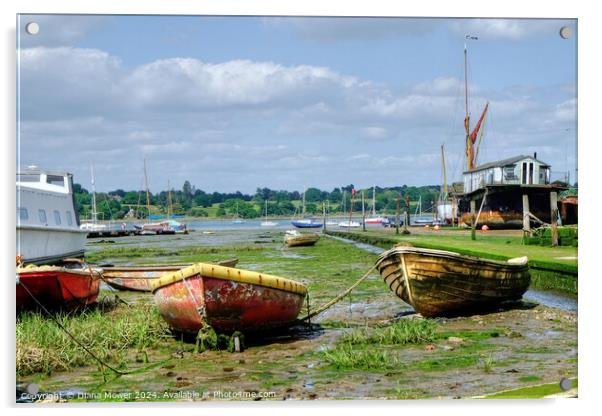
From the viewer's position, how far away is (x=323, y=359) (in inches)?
444

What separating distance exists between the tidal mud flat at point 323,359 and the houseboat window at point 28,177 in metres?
2.19

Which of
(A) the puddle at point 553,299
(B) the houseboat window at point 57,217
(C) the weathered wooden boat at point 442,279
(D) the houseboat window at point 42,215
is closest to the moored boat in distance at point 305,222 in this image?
(A) the puddle at point 553,299

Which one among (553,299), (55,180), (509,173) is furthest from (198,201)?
(509,173)

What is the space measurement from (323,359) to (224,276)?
1.96 m

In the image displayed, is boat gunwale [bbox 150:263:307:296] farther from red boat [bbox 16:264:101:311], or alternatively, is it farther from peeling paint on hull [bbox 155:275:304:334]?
red boat [bbox 16:264:101:311]

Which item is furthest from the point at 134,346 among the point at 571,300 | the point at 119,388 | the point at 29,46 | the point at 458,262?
the point at 571,300

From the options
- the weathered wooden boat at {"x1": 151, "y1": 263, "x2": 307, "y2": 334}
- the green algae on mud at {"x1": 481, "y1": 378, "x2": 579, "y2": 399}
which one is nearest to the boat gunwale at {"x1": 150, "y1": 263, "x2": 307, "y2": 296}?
the weathered wooden boat at {"x1": 151, "y1": 263, "x2": 307, "y2": 334}

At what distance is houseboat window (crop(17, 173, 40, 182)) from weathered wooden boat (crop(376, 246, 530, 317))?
6.57 metres

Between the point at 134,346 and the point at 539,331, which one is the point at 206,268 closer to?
the point at 134,346

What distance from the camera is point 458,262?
568 inches

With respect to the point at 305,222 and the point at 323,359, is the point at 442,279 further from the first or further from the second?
the point at 305,222

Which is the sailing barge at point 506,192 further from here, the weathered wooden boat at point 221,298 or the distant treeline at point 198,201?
the weathered wooden boat at point 221,298

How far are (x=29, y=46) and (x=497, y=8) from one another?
254 inches

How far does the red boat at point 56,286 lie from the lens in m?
13.2
